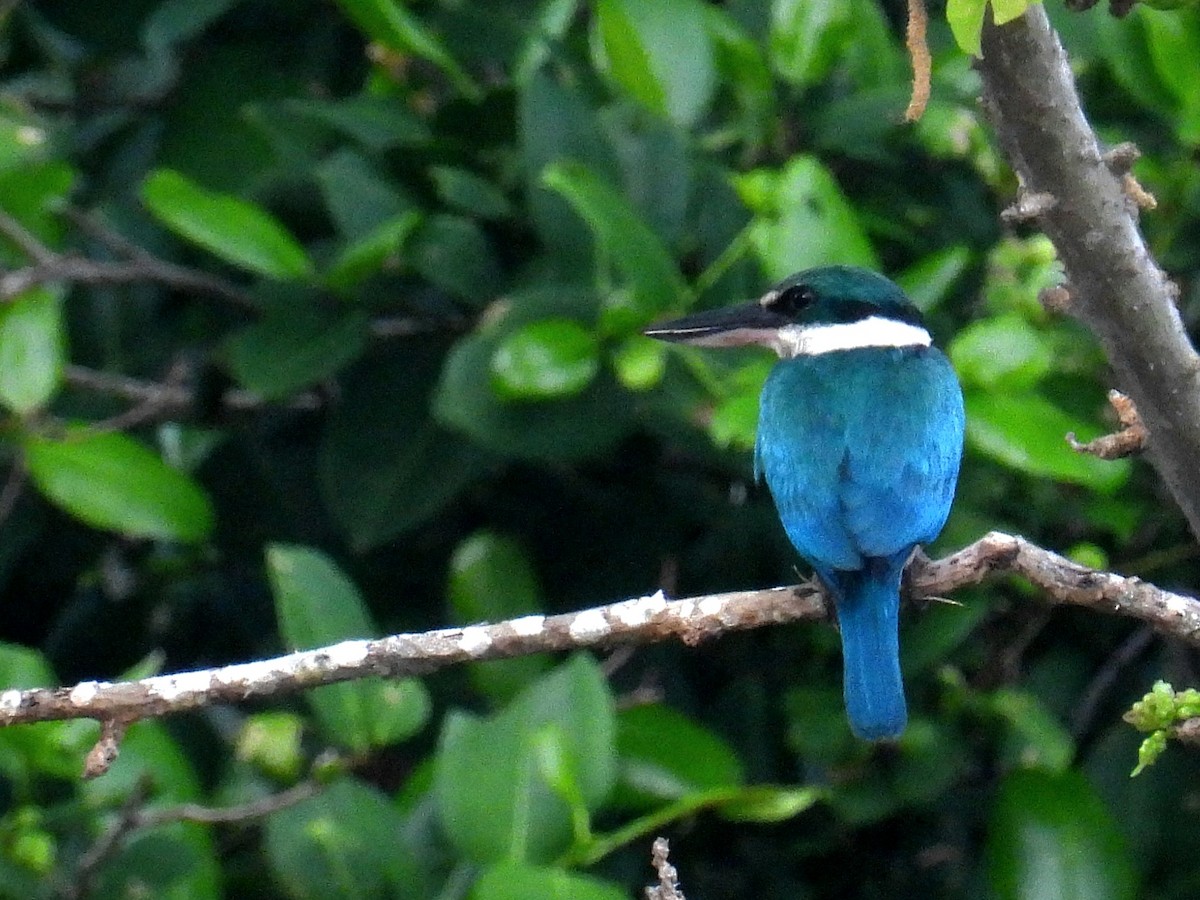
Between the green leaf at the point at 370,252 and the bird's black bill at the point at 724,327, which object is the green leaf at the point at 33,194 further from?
the bird's black bill at the point at 724,327

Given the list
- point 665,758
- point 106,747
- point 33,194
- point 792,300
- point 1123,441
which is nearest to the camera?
point 106,747

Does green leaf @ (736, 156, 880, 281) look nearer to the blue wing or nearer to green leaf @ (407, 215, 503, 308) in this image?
the blue wing

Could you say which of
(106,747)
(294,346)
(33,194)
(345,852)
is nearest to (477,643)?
(106,747)

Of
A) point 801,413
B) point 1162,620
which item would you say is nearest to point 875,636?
point 801,413

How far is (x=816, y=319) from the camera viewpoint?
3.33 metres

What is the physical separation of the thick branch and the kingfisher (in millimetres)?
534

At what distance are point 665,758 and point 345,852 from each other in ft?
1.76

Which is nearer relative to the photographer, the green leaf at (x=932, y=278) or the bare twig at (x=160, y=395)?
the green leaf at (x=932, y=278)

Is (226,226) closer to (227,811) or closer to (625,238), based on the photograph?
(625,238)

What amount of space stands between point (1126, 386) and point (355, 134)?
172 cm

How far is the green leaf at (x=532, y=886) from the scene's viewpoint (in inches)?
99.6

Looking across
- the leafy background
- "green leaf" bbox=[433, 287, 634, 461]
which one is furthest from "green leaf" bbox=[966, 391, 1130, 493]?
"green leaf" bbox=[433, 287, 634, 461]

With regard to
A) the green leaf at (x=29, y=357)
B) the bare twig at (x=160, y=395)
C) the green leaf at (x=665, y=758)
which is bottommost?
the green leaf at (x=665, y=758)

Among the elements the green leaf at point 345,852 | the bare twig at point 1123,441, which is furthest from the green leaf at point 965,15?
the green leaf at point 345,852
